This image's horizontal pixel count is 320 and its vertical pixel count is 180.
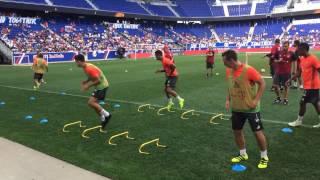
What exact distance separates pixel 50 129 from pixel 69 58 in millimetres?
34203

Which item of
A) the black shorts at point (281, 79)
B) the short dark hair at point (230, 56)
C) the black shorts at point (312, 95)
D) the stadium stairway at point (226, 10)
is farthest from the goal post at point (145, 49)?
the short dark hair at point (230, 56)

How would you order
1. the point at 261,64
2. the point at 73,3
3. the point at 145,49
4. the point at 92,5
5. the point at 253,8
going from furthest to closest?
the point at 253,8 < the point at 92,5 < the point at 73,3 < the point at 145,49 < the point at 261,64

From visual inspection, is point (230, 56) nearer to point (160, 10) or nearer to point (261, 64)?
point (261, 64)

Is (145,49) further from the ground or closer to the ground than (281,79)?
further from the ground

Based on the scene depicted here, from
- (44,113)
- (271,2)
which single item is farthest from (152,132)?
(271,2)

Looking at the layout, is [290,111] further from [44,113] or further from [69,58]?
[69,58]

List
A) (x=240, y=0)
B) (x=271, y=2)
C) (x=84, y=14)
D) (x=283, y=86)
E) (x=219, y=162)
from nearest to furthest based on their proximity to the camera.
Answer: (x=219, y=162) < (x=283, y=86) < (x=84, y=14) < (x=271, y=2) < (x=240, y=0)

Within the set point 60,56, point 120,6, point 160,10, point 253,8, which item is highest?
point 253,8

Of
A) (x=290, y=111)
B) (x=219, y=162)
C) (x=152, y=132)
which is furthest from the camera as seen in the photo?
(x=290, y=111)

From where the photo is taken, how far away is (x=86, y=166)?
652 centimetres

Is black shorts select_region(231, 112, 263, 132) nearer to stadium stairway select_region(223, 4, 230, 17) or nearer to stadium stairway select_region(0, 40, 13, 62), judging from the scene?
stadium stairway select_region(0, 40, 13, 62)

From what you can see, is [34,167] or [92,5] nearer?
[34,167]

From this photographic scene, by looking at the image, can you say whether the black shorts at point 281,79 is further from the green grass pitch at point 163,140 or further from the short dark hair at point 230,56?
the short dark hair at point 230,56

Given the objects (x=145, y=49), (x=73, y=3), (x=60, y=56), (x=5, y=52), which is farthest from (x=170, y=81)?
(x=73, y=3)
